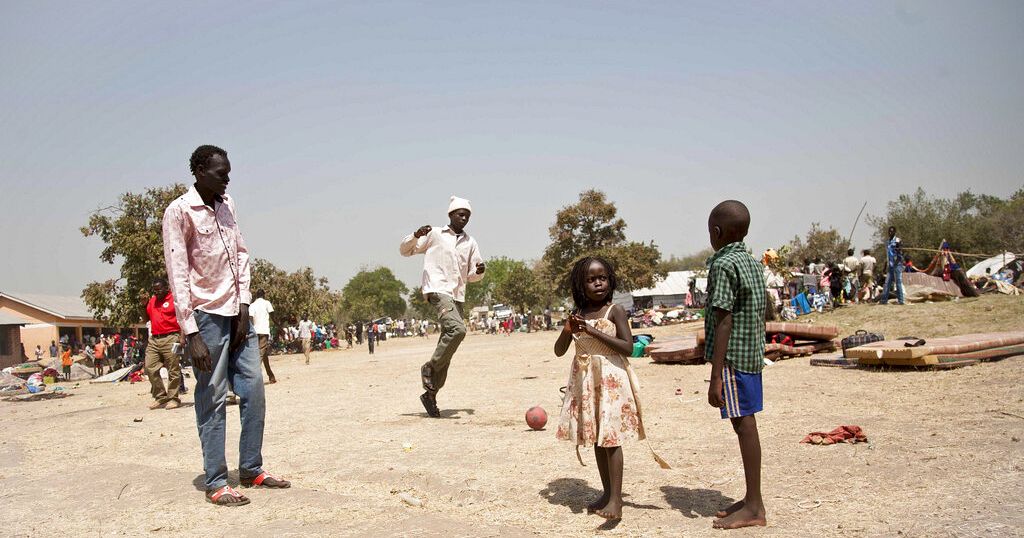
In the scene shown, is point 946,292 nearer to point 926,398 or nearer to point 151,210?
point 926,398

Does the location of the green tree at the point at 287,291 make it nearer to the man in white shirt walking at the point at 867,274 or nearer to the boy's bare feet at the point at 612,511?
the man in white shirt walking at the point at 867,274

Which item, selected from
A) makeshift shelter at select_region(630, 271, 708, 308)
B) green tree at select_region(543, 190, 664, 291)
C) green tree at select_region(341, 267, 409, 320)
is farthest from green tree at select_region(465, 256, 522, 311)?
green tree at select_region(543, 190, 664, 291)

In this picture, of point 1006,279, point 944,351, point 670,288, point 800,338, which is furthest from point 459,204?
point 670,288

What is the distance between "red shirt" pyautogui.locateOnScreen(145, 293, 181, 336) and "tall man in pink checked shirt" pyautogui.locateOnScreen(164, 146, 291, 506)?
660 cm

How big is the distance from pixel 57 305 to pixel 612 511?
55475 millimetres

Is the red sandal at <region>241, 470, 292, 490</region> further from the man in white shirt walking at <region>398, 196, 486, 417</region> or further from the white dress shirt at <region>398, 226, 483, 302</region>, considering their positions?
the white dress shirt at <region>398, 226, 483, 302</region>

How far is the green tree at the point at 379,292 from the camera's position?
374 feet

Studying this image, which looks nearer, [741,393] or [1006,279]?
[741,393]

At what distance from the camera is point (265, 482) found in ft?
15.1

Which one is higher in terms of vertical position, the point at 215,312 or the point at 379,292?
the point at 379,292

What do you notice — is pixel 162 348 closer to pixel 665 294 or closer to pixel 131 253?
pixel 131 253

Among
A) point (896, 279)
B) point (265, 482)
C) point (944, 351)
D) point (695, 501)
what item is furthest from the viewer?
point (896, 279)

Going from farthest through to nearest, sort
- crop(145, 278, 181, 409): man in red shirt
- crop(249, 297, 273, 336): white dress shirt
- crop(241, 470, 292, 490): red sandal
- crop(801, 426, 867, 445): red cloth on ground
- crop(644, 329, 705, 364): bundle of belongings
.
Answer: crop(249, 297, 273, 336): white dress shirt
crop(644, 329, 705, 364): bundle of belongings
crop(145, 278, 181, 409): man in red shirt
crop(801, 426, 867, 445): red cloth on ground
crop(241, 470, 292, 490): red sandal

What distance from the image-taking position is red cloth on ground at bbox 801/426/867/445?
5117 mm
